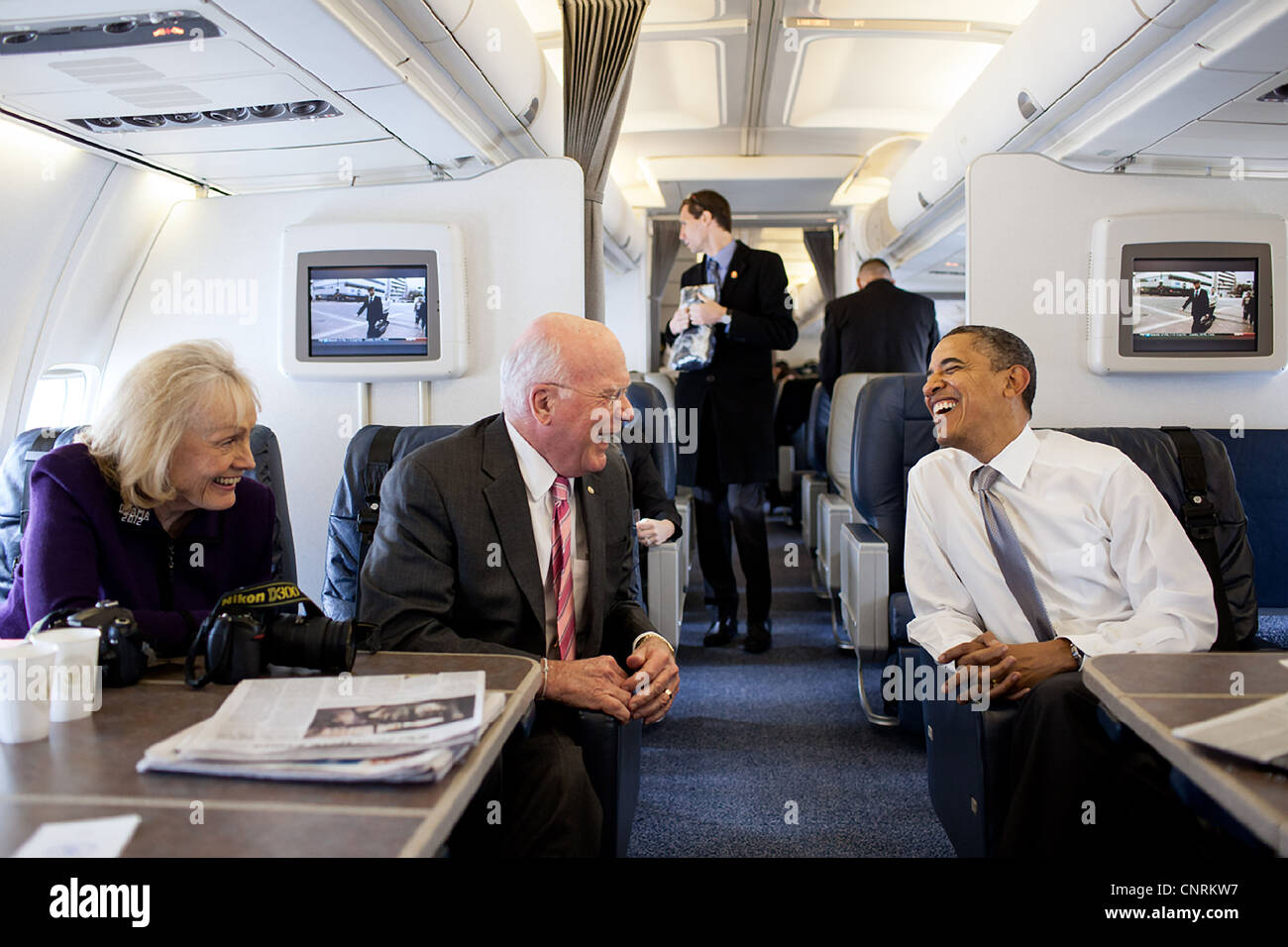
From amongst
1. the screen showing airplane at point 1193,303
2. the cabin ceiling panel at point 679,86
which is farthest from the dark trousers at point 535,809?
the cabin ceiling panel at point 679,86

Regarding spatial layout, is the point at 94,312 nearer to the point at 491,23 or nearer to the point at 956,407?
the point at 491,23

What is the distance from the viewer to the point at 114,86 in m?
2.62

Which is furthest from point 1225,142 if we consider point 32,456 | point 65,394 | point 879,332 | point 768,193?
point 65,394

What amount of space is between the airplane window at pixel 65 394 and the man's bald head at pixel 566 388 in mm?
2627

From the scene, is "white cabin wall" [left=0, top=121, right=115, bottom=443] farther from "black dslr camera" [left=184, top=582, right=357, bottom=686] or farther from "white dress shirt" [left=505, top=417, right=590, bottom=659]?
"black dslr camera" [left=184, top=582, right=357, bottom=686]

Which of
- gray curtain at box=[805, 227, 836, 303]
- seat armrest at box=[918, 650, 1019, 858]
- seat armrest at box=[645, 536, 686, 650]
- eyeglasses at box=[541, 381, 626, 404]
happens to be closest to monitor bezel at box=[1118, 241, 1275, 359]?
seat armrest at box=[918, 650, 1019, 858]

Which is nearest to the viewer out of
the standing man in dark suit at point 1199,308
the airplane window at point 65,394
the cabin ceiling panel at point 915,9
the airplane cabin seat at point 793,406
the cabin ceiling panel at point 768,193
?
the standing man in dark suit at point 1199,308

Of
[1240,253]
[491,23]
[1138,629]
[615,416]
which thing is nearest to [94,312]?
[491,23]

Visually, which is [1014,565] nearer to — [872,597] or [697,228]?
[872,597]

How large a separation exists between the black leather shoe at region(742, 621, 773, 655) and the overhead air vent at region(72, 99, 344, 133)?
3100mm

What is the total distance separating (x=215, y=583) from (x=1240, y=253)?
3.59 meters

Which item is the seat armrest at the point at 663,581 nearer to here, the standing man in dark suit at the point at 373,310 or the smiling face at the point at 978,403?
the smiling face at the point at 978,403

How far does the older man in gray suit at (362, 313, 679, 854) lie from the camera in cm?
186

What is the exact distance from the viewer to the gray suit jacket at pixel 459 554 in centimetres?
195
